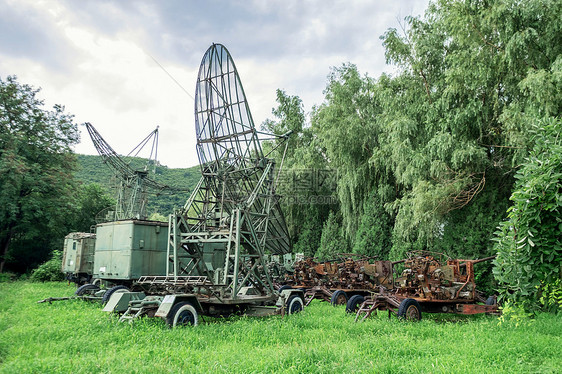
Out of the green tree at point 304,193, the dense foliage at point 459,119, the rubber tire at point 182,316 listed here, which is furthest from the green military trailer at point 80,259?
the dense foliage at point 459,119

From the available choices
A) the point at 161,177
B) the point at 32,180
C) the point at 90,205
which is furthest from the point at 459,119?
the point at 161,177

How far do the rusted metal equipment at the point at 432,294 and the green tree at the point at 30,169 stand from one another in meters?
21.4

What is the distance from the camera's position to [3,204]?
22.9 meters

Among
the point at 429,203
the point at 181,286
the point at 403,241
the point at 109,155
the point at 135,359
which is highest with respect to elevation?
the point at 109,155

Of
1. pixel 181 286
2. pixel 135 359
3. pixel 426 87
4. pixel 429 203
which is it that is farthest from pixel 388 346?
pixel 426 87

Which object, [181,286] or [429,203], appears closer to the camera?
[181,286]

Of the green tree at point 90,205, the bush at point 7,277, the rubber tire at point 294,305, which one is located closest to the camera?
the rubber tire at point 294,305

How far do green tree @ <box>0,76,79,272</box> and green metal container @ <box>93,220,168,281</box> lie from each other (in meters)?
12.7

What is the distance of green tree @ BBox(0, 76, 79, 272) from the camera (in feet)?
75.9

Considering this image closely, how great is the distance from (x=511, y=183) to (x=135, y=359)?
1347 centimetres

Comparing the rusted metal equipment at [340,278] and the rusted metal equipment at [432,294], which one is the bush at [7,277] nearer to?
the rusted metal equipment at [340,278]

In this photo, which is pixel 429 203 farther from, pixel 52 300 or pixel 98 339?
pixel 52 300

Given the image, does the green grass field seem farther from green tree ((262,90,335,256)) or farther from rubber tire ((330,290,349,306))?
green tree ((262,90,335,256))

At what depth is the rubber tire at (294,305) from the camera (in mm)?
10586
